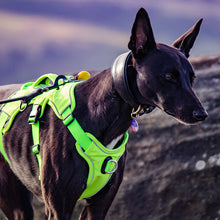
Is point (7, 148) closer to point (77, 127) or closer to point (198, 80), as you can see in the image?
point (77, 127)

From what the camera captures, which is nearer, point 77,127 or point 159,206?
point 77,127

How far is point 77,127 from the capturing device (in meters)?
3.04

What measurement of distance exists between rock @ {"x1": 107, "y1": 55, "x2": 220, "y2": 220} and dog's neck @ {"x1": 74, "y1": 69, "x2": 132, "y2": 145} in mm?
1894

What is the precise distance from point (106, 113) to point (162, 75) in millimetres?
451

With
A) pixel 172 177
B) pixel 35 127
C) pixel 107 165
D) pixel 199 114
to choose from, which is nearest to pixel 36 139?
pixel 35 127

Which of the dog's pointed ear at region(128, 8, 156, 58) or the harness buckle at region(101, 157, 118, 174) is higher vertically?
the dog's pointed ear at region(128, 8, 156, 58)

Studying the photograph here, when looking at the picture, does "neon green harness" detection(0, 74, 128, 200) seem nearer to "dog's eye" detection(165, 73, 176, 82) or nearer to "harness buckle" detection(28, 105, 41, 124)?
"harness buckle" detection(28, 105, 41, 124)

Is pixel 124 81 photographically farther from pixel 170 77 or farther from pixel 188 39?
pixel 188 39

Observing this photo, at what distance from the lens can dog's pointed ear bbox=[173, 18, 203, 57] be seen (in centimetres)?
305

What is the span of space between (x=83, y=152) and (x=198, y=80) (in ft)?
8.43

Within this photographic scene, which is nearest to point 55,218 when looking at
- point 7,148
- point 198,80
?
point 7,148

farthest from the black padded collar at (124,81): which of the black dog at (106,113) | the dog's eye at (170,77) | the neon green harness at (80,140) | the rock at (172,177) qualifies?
the rock at (172,177)

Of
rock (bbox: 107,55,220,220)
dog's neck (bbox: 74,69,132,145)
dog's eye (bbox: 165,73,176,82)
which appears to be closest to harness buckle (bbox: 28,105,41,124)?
dog's neck (bbox: 74,69,132,145)

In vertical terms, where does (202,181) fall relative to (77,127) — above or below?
below
